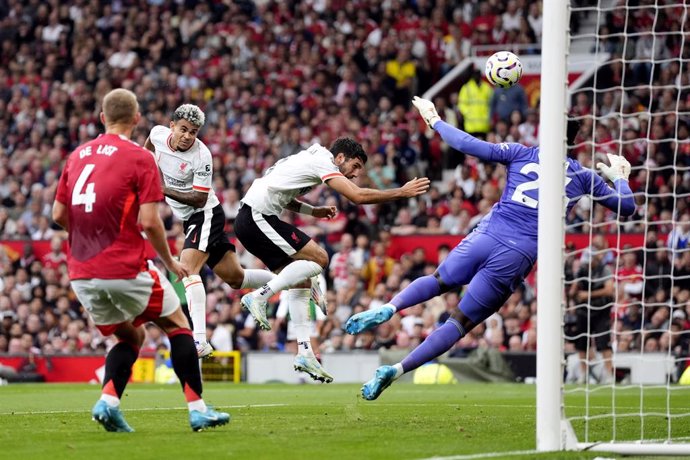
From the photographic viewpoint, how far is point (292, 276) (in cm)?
1210

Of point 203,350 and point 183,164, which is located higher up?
point 183,164

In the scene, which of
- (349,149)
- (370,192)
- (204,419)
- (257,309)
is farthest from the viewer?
(257,309)

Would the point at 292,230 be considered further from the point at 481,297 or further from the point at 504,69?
the point at 504,69

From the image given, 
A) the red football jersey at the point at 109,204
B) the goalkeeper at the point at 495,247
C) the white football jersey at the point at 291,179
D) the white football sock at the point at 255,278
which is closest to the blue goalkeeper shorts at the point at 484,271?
the goalkeeper at the point at 495,247

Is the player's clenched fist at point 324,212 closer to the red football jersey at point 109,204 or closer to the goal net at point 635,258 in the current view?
the goal net at point 635,258

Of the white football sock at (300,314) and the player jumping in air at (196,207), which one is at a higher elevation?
the player jumping in air at (196,207)

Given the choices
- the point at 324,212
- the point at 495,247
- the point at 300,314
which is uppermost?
the point at 324,212

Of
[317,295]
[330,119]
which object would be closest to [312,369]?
[317,295]

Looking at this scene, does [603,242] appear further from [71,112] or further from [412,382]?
[71,112]

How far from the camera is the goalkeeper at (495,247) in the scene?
34.6 feet

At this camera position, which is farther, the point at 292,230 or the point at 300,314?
the point at 300,314

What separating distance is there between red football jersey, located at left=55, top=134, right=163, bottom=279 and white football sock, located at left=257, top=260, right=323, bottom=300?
12.8 ft

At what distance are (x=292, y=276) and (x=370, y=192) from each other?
161 cm

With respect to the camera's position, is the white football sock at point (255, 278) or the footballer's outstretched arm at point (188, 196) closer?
the footballer's outstretched arm at point (188, 196)
